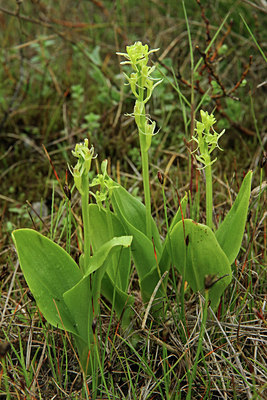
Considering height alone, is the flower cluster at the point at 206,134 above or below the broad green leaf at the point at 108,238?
above

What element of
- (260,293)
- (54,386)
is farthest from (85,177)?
(260,293)

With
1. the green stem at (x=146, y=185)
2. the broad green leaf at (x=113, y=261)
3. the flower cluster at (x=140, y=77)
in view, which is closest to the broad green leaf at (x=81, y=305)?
the broad green leaf at (x=113, y=261)

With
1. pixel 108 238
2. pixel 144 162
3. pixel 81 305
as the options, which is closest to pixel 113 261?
pixel 108 238

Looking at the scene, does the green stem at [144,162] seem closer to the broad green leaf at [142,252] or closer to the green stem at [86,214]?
the broad green leaf at [142,252]

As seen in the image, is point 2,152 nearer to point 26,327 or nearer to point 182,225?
point 26,327

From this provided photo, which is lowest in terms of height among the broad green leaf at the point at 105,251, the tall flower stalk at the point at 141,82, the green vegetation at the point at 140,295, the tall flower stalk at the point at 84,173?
the green vegetation at the point at 140,295

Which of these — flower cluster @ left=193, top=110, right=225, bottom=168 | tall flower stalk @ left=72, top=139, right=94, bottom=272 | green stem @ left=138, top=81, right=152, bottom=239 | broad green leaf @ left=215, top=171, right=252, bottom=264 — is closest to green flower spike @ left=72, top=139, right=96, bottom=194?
tall flower stalk @ left=72, top=139, right=94, bottom=272
